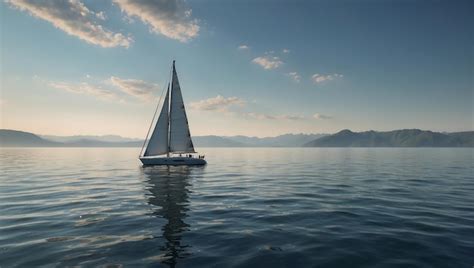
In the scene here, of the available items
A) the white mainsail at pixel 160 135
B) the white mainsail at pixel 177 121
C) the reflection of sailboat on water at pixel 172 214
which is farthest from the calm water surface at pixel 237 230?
the white mainsail at pixel 177 121

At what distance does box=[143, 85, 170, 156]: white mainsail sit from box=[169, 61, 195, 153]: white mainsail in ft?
3.71

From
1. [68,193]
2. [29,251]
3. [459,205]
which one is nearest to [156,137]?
[68,193]

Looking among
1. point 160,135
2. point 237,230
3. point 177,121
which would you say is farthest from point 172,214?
point 177,121

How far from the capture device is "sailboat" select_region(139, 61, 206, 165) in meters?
57.5

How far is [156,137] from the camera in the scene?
57125mm

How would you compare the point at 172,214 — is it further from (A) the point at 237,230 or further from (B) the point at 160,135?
(B) the point at 160,135

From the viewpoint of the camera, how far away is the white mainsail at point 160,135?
57062 mm

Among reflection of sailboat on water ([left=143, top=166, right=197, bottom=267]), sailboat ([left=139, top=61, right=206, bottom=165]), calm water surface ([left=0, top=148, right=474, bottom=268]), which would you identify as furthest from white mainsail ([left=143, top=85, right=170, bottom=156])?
calm water surface ([left=0, top=148, right=474, bottom=268])

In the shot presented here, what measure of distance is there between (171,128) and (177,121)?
6.52ft

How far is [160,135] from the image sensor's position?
57.6 metres

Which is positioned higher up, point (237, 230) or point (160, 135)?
point (160, 135)

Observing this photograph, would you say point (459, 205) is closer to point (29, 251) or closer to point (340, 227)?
point (340, 227)

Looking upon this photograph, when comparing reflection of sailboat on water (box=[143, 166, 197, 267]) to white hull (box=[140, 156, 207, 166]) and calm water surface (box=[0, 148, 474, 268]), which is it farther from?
white hull (box=[140, 156, 207, 166])

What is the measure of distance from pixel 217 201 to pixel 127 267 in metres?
13.5
